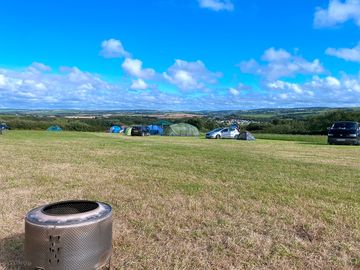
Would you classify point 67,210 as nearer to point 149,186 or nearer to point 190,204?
point 190,204

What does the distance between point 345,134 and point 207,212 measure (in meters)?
20.7

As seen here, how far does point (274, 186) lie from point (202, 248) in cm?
359

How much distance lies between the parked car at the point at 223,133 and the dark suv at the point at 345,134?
13527mm

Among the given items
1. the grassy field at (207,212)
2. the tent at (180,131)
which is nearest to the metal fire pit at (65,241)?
the grassy field at (207,212)

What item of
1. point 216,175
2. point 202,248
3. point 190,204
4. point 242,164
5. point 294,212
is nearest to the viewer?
point 202,248

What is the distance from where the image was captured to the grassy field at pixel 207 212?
368 cm

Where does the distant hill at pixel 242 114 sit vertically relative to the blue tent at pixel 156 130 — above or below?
above

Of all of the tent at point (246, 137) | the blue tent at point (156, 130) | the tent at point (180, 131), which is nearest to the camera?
the tent at point (246, 137)

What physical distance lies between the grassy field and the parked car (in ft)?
86.5

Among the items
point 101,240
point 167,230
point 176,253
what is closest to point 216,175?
point 167,230

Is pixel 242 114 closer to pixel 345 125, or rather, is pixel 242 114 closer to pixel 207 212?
pixel 345 125

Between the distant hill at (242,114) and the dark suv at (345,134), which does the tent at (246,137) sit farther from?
the distant hill at (242,114)

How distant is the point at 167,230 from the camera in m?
4.41

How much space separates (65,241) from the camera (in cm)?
294
